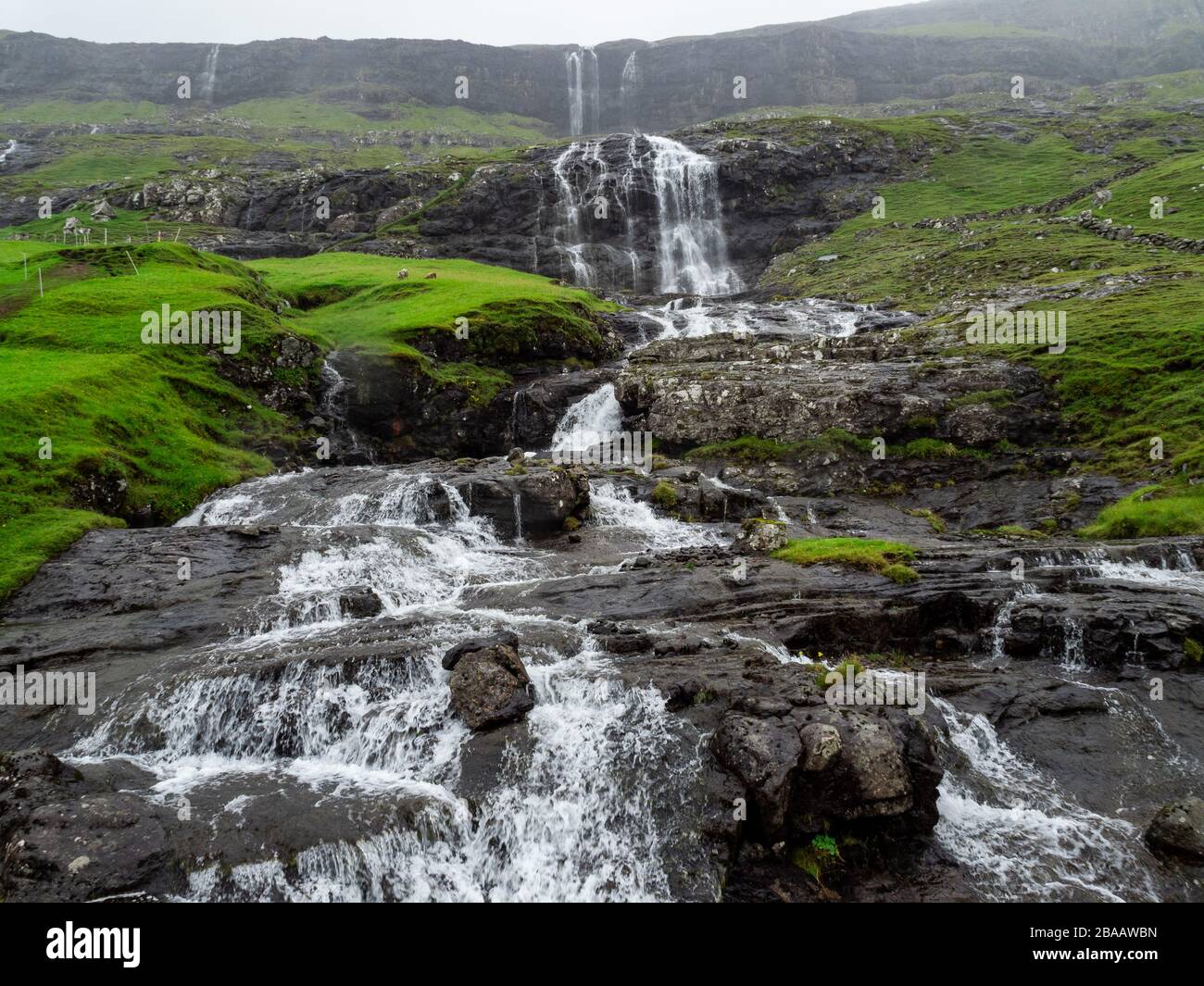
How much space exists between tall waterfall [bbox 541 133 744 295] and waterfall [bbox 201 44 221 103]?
145m

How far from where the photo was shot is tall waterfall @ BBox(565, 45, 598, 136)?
608 ft

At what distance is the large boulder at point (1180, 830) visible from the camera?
10.3 metres

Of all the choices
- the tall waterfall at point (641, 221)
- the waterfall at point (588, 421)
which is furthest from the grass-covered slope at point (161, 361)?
the tall waterfall at point (641, 221)

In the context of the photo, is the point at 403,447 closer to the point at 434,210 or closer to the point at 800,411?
the point at 800,411

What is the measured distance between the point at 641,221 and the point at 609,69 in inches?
5434

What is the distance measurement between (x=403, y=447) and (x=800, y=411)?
21.1 meters

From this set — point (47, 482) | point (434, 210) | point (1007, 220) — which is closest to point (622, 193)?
point (434, 210)

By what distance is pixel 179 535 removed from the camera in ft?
70.3

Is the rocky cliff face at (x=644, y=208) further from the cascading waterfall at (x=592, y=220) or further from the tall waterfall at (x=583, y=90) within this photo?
the tall waterfall at (x=583, y=90)

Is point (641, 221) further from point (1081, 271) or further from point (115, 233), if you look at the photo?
point (115, 233)

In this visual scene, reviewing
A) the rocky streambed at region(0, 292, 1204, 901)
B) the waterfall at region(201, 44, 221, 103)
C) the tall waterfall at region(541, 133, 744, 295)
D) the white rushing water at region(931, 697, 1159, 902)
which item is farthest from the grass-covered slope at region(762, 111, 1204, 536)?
the waterfall at region(201, 44, 221, 103)

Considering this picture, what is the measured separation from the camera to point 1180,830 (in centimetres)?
1046

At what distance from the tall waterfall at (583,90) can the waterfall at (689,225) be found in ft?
373

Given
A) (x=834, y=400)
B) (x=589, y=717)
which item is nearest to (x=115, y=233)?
(x=834, y=400)
